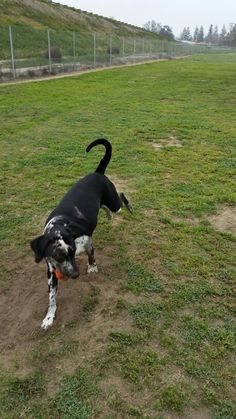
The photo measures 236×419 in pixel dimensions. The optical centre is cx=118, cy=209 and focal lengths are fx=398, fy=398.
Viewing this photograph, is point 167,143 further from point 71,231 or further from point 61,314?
point 61,314

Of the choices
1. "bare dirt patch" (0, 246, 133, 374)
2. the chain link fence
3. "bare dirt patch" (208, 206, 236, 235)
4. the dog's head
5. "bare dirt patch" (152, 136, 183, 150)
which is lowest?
"bare dirt patch" (0, 246, 133, 374)

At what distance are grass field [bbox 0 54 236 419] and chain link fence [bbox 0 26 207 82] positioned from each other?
11.5 metres

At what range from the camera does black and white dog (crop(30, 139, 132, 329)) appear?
283 centimetres

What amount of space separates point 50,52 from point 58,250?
1899 cm

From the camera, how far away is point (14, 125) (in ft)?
29.0

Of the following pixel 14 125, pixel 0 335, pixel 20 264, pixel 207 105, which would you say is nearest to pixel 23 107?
pixel 14 125

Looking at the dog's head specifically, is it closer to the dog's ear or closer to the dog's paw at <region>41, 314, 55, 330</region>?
the dog's ear

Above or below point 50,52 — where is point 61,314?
below

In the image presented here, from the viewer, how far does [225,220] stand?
4.58m

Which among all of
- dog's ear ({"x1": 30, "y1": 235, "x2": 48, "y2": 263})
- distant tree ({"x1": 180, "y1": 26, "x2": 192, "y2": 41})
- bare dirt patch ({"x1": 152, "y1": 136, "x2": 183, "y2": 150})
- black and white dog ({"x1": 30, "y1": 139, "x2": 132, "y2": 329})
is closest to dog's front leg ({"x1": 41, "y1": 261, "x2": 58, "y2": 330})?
black and white dog ({"x1": 30, "y1": 139, "x2": 132, "y2": 329})

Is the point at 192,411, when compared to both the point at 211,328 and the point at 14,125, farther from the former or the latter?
the point at 14,125

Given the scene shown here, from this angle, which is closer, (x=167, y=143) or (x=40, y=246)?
(x=40, y=246)

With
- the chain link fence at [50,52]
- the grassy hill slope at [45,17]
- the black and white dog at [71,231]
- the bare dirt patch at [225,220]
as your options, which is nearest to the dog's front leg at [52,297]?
the black and white dog at [71,231]

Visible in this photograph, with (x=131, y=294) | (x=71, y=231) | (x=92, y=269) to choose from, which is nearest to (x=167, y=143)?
(x=92, y=269)
